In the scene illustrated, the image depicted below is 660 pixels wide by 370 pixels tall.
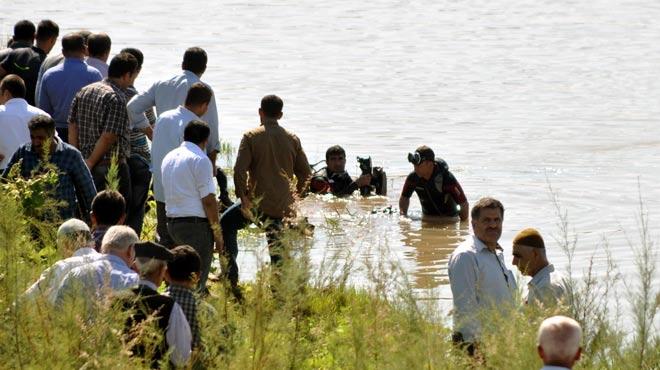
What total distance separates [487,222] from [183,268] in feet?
5.48

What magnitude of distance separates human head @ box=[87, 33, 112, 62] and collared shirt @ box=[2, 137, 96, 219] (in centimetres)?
223

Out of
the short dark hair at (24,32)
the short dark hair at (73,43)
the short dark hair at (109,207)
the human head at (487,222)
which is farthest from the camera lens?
the short dark hair at (24,32)

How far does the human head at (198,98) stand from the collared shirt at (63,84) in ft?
4.60

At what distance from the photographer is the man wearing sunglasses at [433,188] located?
1670 cm

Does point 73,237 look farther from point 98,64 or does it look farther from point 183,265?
point 98,64

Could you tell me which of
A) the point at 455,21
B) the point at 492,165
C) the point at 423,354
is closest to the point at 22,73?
the point at 423,354

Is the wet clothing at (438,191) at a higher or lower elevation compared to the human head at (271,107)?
lower

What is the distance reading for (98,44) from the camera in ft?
39.3

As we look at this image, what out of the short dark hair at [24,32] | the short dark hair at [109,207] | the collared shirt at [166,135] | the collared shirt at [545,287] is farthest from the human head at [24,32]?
the collared shirt at [545,287]

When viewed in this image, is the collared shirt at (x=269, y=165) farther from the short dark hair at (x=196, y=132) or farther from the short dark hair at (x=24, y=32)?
the short dark hair at (x=24, y=32)

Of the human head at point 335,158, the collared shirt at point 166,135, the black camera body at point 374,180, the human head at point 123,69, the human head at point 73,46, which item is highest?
the human head at point 73,46

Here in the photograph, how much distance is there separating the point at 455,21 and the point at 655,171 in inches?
906

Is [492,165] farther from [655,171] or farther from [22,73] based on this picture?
[22,73]

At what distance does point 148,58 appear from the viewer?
35.1 metres
